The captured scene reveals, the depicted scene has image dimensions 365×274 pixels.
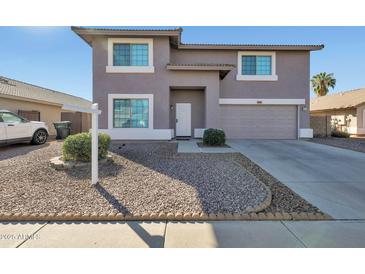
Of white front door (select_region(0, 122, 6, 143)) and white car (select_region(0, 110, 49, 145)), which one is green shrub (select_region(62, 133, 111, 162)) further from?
white car (select_region(0, 110, 49, 145))

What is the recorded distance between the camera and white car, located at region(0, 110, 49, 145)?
10.4 metres

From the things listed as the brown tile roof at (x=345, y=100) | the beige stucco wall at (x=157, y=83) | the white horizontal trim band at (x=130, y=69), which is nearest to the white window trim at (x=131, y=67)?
the white horizontal trim band at (x=130, y=69)

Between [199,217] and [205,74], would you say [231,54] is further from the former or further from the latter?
[199,217]

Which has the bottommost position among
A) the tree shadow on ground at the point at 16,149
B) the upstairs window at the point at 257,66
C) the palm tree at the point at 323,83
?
the tree shadow on ground at the point at 16,149

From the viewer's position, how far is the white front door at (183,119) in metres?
14.7

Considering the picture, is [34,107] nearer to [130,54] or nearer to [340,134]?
[130,54]

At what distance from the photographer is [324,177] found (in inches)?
247

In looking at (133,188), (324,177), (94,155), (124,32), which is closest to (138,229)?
(133,188)

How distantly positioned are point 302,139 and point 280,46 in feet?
19.9

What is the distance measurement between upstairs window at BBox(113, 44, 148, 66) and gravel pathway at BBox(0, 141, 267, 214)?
7370mm

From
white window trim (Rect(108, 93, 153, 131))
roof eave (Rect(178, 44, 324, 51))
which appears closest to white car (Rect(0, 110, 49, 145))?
white window trim (Rect(108, 93, 153, 131))

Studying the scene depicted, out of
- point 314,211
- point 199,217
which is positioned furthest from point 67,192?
point 314,211

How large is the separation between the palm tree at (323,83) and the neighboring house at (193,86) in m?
30.1

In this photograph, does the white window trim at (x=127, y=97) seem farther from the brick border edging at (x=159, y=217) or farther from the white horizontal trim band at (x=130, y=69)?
the brick border edging at (x=159, y=217)
